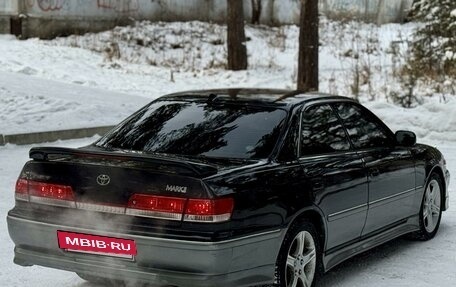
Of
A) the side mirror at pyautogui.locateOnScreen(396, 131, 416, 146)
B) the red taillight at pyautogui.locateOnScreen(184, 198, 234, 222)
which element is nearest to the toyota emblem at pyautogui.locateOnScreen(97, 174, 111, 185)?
the red taillight at pyautogui.locateOnScreen(184, 198, 234, 222)

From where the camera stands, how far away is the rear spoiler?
450cm

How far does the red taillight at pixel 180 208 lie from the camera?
4.41 m

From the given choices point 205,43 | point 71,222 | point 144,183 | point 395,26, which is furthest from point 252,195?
point 395,26

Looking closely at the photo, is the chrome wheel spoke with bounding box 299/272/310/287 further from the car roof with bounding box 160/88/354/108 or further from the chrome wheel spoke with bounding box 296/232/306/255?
the car roof with bounding box 160/88/354/108

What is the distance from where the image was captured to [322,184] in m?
5.30

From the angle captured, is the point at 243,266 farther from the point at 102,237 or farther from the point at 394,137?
the point at 394,137

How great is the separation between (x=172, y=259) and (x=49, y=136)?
861cm

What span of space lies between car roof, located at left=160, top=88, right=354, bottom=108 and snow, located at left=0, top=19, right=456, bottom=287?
1356 millimetres

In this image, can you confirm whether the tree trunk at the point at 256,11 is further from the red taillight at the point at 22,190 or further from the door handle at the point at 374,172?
the red taillight at the point at 22,190

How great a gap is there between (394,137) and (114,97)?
402 inches

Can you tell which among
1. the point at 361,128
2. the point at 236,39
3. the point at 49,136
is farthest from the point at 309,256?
the point at 236,39

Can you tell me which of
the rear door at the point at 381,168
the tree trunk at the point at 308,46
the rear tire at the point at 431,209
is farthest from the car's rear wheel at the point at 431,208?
the tree trunk at the point at 308,46

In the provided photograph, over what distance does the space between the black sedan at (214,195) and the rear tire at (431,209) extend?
79 centimetres

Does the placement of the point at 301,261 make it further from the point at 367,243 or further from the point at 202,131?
the point at 202,131
